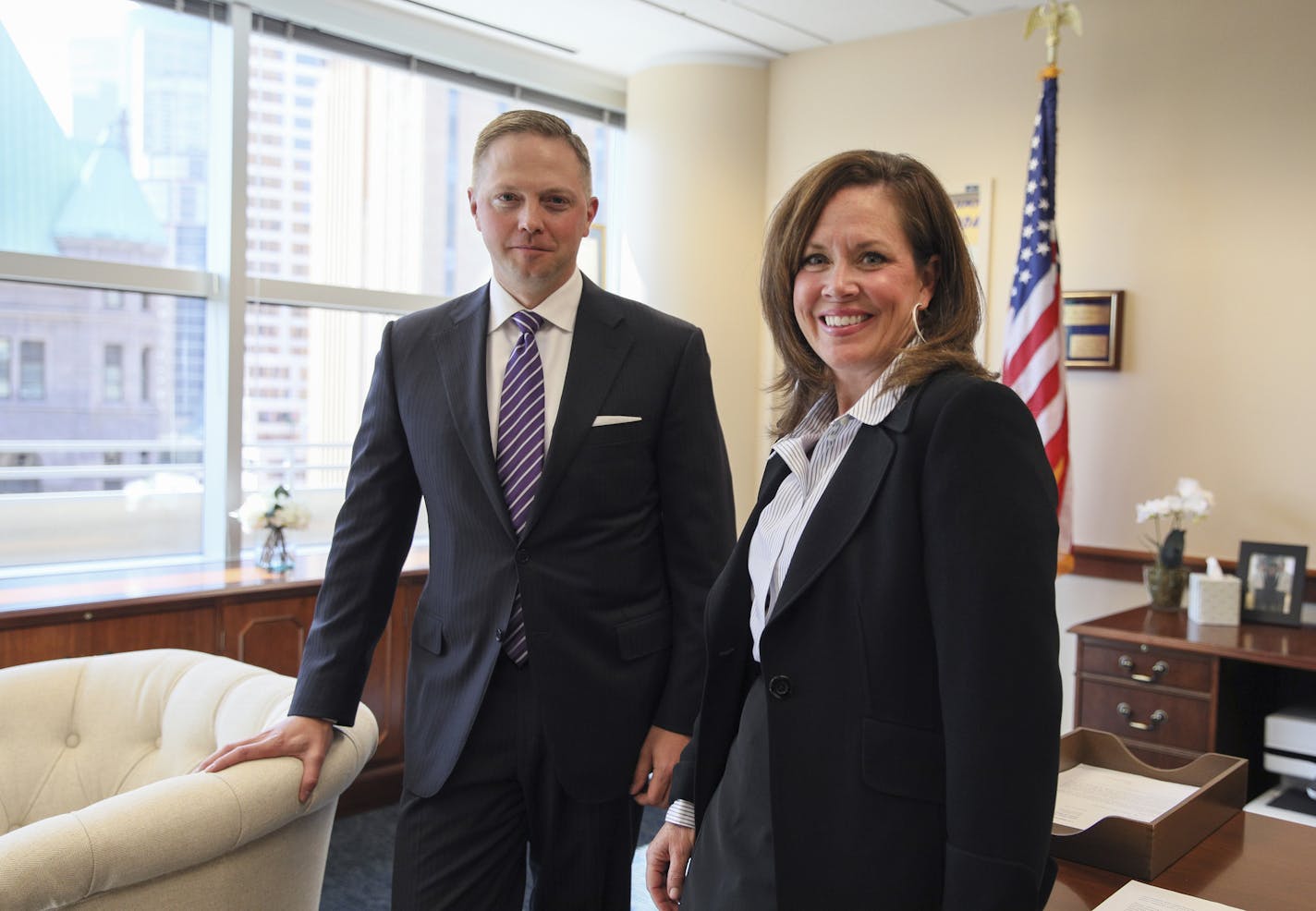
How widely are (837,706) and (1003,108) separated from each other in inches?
158

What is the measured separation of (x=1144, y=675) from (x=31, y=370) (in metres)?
3.72

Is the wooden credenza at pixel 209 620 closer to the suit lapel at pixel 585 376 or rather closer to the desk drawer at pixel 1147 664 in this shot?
the suit lapel at pixel 585 376

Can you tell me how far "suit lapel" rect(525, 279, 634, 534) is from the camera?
179 centimetres

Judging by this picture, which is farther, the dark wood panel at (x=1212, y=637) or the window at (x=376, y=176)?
the window at (x=376, y=176)

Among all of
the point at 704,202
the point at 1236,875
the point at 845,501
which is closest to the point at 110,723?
the point at 845,501

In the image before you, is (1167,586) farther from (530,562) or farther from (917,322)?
(917,322)

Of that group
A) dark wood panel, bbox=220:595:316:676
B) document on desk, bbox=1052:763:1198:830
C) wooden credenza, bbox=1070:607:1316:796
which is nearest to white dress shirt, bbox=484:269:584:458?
document on desk, bbox=1052:763:1198:830

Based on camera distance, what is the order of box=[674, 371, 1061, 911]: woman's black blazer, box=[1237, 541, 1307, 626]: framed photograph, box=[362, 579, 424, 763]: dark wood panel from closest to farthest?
1. box=[674, 371, 1061, 911]: woman's black blazer
2. box=[1237, 541, 1307, 626]: framed photograph
3. box=[362, 579, 424, 763]: dark wood panel

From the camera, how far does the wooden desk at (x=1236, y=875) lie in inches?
52.7

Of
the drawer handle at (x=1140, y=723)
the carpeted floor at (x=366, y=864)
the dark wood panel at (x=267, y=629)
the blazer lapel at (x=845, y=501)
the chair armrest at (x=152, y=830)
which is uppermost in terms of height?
the blazer lapel at (x=845, y=501)

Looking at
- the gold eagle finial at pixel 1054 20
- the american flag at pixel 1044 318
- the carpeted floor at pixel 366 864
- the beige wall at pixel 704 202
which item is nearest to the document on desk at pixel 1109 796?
the carpeted floor at pixel 366 864

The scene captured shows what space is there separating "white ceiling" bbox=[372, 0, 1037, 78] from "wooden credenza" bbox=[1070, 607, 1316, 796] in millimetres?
2502

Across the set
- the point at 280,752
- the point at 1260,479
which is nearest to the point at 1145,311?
the point at 1260,479

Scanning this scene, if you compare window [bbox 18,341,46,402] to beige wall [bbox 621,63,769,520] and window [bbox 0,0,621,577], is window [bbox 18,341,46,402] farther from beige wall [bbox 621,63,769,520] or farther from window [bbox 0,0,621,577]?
beige wall [bbox 621,63,769,520]
